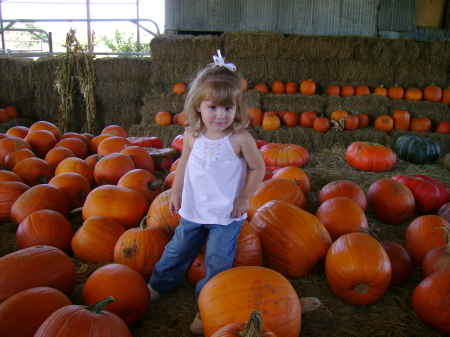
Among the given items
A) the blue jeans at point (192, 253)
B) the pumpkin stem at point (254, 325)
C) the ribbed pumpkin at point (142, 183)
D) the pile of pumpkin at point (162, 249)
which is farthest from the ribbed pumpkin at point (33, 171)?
the pumpkin stem at point (254, 325)

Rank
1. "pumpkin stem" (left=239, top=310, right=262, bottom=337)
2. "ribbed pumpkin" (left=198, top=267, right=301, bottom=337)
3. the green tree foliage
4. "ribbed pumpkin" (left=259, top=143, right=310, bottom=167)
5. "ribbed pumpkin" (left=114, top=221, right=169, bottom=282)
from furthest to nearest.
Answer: the green tree foliage → "ribbed pumpkin" (left=259, top=143, right=310, bottom=167) → "ribbed pumpkin" (left=114, top=221, right=169, bottom=282) → "ribbed pumpkin" (left=198, top=267, right=301, bottom=337) → "pumpkin stem" (left=239, top=310, right=262, bottom=337)

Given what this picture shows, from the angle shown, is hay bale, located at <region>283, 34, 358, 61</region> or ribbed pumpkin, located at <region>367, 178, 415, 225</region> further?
hay bale, located at <region>283, 34, 358, 61</region>

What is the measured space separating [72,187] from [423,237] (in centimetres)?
243

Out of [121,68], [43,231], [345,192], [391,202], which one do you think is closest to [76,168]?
[43,231]

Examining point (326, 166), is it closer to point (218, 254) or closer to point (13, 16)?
point (218, 254)

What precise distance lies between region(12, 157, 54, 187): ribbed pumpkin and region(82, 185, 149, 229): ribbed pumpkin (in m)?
0.90

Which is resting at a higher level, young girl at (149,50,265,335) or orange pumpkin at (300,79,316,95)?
orange pumpkin at (300,79,316,95)

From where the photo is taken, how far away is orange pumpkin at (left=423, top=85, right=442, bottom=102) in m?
6.91

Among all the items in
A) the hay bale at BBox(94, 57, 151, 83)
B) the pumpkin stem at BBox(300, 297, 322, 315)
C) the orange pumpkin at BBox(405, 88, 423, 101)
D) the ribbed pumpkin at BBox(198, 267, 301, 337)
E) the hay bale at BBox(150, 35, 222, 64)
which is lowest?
the pumpkin stem at BBox(300, 297, 322, 315)

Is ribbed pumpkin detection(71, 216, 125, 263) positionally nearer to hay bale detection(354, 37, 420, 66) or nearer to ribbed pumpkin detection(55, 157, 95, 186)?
ribbed pumpkin detection(55, 157, 95, 186)

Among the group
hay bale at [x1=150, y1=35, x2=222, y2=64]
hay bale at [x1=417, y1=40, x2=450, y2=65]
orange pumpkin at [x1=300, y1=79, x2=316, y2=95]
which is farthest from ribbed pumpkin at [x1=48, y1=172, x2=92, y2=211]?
hay bale at [x1=417, y1=40, x2=450, y2=65]

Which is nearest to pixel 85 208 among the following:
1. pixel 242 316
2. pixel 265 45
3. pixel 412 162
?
pixel 242 316

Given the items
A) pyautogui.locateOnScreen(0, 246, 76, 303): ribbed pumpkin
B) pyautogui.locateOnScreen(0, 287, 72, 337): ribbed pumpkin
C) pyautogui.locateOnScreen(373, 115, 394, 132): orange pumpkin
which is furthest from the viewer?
pyautogui.locateOnScreen(373, 115, 394, 132): orange pumpkin

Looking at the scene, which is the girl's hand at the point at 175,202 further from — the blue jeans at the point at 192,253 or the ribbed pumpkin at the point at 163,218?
the ribbed pumpkin at the point at 163,218
